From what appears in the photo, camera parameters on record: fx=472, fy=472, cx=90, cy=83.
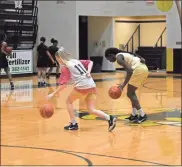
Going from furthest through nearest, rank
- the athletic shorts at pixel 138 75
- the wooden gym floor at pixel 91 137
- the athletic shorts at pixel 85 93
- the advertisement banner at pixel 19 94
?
1. the advertisement banner at pixel 19 94
2. the athletic shorts at pixel 138 75
3. the athletic shorts at pixel 85 93
4. the wooden gym floor at pixel 91 137

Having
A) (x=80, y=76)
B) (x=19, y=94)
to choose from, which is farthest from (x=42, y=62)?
(x=80, y=76)

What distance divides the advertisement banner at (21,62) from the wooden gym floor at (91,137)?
10.1 m

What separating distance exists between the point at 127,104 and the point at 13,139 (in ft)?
17.8

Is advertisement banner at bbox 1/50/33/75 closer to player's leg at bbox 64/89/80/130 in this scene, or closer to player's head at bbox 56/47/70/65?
player's leg at bbox 64/89/80/130

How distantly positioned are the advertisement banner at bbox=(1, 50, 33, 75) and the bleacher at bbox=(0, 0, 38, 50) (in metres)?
0.35

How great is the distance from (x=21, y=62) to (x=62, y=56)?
59.8 feet

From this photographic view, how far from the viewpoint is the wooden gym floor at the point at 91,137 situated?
6.53 m

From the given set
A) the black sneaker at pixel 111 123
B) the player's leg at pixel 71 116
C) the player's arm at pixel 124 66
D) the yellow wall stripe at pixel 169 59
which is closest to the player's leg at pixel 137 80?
the player's arm at pixel 124 66

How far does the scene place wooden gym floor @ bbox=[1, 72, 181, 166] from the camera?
6527mm

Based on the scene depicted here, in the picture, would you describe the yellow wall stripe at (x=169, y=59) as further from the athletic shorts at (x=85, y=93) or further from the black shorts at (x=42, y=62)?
the athletic shorts at (x=85, y=93)

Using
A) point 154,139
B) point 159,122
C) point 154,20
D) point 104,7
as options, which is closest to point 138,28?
point 154,20

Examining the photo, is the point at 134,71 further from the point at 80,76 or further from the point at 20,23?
the point at 20,23

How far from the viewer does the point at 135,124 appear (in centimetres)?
973

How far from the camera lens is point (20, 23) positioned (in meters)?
24.3
